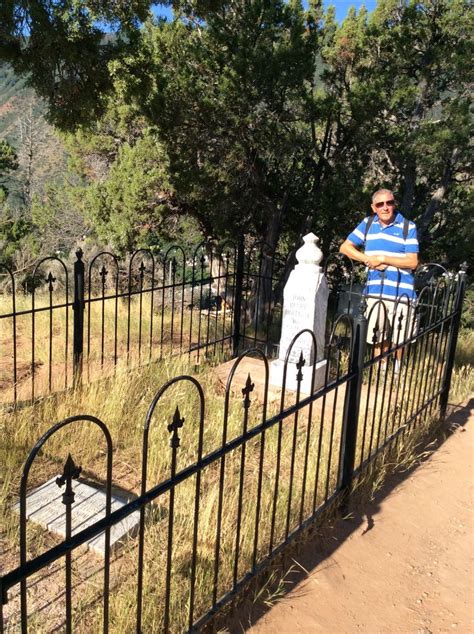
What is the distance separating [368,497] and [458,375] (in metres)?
2.72

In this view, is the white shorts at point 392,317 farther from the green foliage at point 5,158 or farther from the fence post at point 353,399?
the green foliage at point 5,158

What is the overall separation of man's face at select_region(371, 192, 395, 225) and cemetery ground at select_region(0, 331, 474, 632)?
64.8 inches

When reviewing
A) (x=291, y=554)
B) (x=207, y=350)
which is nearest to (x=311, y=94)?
(x=207, y=350)

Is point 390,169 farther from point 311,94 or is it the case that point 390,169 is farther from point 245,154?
point 245,154

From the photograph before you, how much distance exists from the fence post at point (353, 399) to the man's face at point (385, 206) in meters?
1.87

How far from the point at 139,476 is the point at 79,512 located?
0.59 metres

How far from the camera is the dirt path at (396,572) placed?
2.56 m

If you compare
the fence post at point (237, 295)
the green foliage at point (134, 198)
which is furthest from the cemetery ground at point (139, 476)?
the green foliage at point (134, 198)

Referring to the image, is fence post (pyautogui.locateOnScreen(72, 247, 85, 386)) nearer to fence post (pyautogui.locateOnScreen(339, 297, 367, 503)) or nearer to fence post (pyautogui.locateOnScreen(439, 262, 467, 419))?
fence post (pyautogui.locateOnScreen(339, 297, 367, 503))

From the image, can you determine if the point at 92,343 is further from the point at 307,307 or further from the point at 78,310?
the point at 307,307

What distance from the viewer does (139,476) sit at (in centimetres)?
366

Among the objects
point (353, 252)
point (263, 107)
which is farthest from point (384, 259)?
point (263, 107)

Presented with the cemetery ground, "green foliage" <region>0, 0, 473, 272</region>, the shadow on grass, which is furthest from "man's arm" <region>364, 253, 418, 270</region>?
"green foliage" <region>0, 0, 473, 272</region>

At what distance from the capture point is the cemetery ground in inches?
96.4
